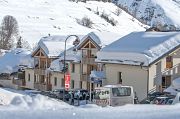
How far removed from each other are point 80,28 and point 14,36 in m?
33.1

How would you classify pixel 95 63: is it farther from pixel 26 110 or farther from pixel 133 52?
pixel 26 110

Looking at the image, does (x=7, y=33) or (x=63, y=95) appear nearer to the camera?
(x=63, y=95)

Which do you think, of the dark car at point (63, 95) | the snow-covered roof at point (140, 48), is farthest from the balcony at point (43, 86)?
the dark car at point (63, 95)

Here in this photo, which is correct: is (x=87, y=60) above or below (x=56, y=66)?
above

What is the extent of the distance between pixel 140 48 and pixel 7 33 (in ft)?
325

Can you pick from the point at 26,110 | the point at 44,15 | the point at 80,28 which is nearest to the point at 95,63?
the point at 26,110

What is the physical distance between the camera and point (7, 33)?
137 metres

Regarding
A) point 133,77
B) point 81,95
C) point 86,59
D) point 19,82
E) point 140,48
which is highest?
point 140,48

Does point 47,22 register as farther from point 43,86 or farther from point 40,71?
point 43,86

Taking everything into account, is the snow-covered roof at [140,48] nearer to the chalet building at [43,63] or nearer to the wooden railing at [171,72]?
the wooden railing at [171,72]

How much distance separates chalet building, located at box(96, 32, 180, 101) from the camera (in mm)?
40844

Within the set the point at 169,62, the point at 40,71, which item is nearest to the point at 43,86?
the point at 40,71

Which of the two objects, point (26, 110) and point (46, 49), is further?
point (46, 49)

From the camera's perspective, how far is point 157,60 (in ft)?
134
